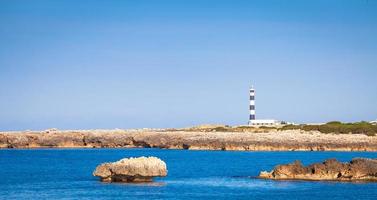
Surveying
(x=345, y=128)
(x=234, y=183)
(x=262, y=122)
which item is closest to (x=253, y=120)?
(x=262, y=122)

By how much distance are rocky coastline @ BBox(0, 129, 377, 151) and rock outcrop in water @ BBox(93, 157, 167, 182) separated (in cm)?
6509

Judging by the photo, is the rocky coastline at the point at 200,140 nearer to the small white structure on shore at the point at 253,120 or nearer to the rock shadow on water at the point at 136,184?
the small white structure on shore at the point at 253,120

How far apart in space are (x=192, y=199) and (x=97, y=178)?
50.9 feet

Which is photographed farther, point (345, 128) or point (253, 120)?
point (253, 120)

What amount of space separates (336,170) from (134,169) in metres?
14.4

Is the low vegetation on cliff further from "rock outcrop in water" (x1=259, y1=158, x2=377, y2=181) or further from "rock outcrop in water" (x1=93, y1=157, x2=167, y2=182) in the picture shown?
"rock outcrop in water" (x1=93, y1=157, x2=167, y2=182)

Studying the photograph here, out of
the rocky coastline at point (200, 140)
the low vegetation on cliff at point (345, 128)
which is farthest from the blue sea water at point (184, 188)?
the low vegetation on cliff at point (345, 128)

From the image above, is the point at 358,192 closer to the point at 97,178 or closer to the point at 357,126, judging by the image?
the point at 97,178

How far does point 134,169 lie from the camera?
54.7m

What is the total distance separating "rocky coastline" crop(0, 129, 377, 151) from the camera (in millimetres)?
119250

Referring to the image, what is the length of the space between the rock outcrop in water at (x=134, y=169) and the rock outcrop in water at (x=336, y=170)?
989 cm

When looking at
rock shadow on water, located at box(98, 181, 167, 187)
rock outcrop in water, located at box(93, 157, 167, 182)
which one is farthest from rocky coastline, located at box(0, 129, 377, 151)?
rock outcrop in water, located at box(93, 157, 167, 182)

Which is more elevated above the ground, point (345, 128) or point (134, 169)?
point (345, 128)

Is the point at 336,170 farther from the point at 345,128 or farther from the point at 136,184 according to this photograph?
the point at 345,128
